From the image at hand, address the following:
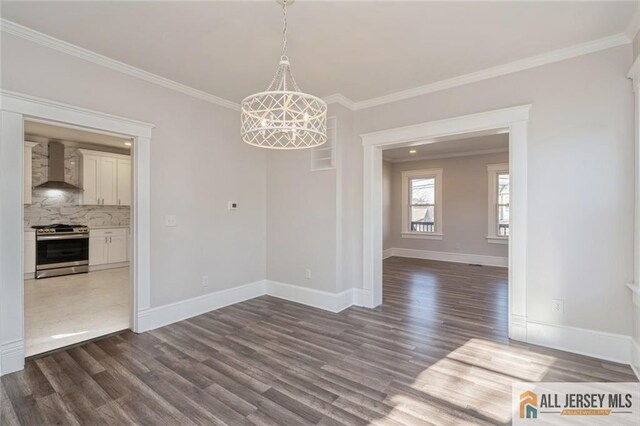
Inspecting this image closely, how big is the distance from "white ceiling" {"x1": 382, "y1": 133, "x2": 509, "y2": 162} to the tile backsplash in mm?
6769

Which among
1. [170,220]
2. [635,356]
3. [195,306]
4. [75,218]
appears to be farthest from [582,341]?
[75,218]

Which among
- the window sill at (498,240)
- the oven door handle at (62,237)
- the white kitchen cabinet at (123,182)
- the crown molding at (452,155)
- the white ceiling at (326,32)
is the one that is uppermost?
the white ceiling at (326,32)

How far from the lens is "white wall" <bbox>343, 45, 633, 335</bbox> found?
8.36 ft

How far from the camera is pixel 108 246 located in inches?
254

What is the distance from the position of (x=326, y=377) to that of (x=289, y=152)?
3.02m

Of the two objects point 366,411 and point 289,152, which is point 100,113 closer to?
point 289,152

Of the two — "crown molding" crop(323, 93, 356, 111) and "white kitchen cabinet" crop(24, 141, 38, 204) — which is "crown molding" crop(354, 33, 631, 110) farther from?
"white kitchen cabinet" crop(24, 141, 38, 204)

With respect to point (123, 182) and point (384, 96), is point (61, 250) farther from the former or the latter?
point (384, 96)

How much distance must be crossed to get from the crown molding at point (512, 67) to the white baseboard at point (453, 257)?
511 centimetres

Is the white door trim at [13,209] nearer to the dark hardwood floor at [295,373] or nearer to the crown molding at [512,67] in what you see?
the dark hardwood floor at [295,373]

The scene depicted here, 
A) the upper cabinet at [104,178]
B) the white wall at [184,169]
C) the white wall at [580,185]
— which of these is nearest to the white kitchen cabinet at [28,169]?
the upper cabinet at [104,178]

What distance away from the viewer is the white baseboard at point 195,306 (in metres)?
3.26

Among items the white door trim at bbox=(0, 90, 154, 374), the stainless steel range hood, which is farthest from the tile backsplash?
the white door trim at bbox=(0, 90, 154, 374)

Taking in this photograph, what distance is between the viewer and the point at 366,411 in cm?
194
